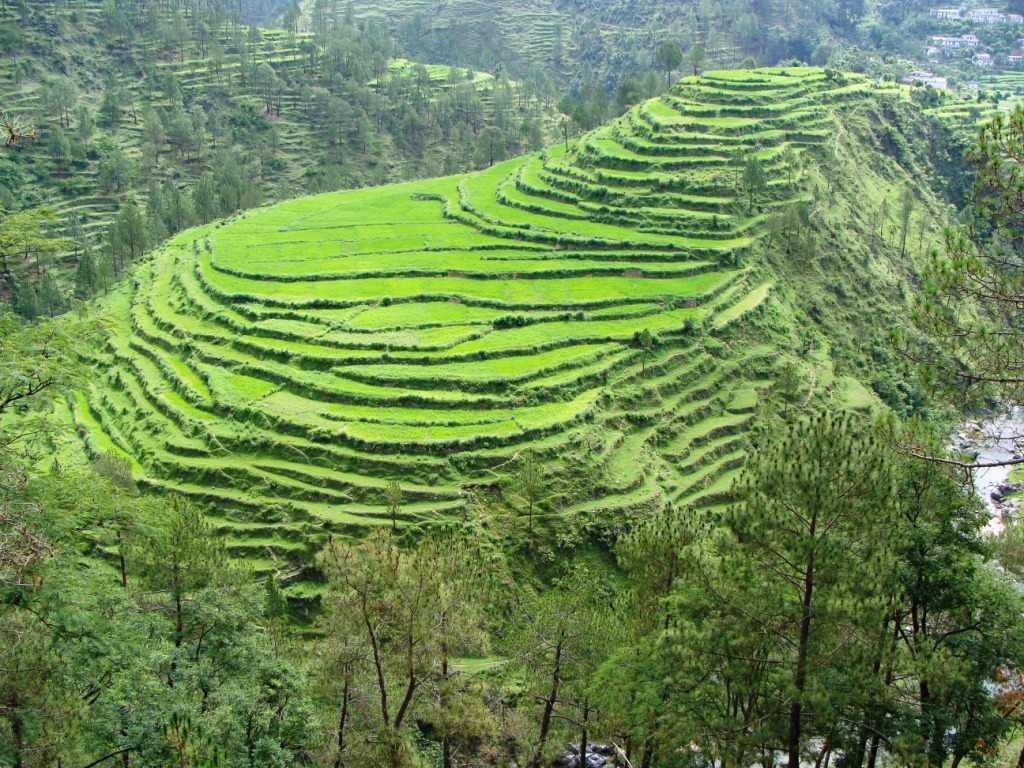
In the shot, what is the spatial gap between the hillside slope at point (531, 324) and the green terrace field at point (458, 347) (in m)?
0.16

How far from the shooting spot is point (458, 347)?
2128 inches

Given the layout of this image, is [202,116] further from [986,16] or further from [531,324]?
[986,16]

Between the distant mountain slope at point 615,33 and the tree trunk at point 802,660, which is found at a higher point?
the distant mountain slope at point 615,33

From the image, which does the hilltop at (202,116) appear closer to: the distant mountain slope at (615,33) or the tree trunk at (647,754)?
the distant mountain slope at (615,33)

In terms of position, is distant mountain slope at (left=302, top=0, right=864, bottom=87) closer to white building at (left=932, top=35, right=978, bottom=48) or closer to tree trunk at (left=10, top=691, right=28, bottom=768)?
white building at (left=932, top=35, right=978, bottom=48)

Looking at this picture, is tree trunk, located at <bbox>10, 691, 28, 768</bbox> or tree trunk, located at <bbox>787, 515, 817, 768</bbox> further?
tree trunk, located at <bbox>787, 515, 817, 768</bbox>

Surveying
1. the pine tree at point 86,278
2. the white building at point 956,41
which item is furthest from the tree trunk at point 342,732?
the white building at point 956,41

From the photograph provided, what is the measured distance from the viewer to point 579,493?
150 ft

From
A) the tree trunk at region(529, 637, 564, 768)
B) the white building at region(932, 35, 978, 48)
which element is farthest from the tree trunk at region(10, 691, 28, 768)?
the white building at region(932, 35, 978, 48)

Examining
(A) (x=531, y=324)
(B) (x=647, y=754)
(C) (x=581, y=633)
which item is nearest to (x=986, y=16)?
(A) (x=531, y=324)

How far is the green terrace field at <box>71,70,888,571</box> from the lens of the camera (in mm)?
45875

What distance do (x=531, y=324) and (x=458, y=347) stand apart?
6.19m

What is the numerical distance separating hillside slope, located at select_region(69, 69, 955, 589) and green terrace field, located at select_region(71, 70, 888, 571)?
0.16 m

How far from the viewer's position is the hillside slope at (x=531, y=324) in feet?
151
